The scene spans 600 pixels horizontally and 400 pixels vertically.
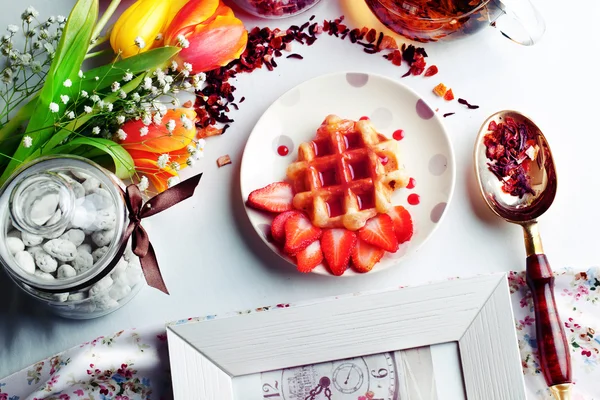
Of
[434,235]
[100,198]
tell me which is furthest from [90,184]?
[434,235]

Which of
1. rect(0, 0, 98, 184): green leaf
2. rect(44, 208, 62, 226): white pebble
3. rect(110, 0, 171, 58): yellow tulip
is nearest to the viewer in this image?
rect(44, 208, 62, 226): white pebble

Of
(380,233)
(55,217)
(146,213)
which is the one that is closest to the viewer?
(55,217)

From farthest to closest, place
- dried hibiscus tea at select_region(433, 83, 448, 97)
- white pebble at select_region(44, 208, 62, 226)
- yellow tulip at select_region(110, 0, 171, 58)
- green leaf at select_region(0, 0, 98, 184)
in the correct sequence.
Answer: dried hibiscus tea at select_region(433, 83, 448, 97), yellow tulip at select_region(110, 0, 171, 58), green leaf at select_region(0, 0, 98, 184), white pebble at select_region(44, 208, 62, 226)

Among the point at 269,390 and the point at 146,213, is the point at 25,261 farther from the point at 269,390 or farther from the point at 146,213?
the point at 269,390

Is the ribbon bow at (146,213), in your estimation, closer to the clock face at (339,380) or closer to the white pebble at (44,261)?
the white pebble at (44,261)

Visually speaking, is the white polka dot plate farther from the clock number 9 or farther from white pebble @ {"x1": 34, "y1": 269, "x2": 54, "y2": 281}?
white pebble @ {"x1": 34, "y1": 269, "x2": 54, "y2": 281}

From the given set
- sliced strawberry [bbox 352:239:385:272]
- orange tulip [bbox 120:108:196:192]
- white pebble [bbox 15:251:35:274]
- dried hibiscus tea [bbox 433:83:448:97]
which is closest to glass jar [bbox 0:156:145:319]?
A: white pebble [bbox 15:251:35:274]

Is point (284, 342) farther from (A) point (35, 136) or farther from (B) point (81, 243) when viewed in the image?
(A) point (35, 136)

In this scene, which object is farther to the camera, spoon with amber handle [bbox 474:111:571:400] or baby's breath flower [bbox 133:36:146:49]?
spoon with amber handle [bbox 474:111:571:400]

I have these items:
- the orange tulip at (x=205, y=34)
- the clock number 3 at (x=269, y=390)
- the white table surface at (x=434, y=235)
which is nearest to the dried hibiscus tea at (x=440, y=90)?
the white table surface at (x=434, y=235)
